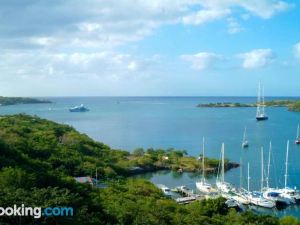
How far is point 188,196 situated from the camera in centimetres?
3350

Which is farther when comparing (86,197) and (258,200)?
(258,200)

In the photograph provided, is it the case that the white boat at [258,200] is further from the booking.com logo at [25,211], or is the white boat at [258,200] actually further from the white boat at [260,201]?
the booking.com logo at [25,211]

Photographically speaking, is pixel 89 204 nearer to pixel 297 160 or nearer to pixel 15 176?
pixel 15 176

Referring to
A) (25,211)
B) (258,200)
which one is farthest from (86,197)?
(258,200)

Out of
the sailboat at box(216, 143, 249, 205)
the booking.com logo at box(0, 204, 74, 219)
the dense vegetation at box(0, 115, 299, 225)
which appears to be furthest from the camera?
the sailboat at box(216, 143, 249, 205)

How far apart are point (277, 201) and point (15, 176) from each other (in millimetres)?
21252

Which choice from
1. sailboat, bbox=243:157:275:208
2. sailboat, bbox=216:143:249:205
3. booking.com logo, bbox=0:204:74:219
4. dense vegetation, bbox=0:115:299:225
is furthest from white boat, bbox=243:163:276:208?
booking.com logo, bbox=0:204:74:219

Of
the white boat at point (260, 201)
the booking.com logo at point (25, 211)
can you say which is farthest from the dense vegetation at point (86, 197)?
the white boat at point (260, 201)

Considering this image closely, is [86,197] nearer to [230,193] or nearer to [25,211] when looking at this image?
[25,211]

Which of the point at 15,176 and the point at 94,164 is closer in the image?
the point at 15,176

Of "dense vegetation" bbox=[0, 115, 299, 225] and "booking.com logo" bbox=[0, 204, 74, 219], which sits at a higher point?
"booking.com logo" bbox=[0, 204, 74, 219]

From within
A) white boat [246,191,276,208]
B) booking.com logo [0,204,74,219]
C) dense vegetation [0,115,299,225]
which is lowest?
white boat [246,191,276,208]

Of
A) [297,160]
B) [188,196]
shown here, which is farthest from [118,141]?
[188,196]

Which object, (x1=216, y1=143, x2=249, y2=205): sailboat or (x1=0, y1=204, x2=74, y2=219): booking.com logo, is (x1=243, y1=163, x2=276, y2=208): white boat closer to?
(x1=216, y1=143, x2=249, y2=205): sailboat
